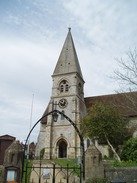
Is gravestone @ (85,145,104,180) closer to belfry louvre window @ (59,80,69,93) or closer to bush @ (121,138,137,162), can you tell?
bush @ (121,138,137,162)

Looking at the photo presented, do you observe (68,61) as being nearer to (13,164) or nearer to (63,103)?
(63,103)

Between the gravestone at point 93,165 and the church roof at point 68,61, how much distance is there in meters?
27.1

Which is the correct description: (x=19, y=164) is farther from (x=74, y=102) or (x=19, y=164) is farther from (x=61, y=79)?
(x=61, y=79)

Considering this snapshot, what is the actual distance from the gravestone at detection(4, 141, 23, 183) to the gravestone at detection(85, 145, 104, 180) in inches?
139

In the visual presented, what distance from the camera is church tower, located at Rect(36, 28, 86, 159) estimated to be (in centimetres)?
3247

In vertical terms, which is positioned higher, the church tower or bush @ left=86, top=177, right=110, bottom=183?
the church tower

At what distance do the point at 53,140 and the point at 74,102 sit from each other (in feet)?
23.1

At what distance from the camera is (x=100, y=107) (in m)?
25.7

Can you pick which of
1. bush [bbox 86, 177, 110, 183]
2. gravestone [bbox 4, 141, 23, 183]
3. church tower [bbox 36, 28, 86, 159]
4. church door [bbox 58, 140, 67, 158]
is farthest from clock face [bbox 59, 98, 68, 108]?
bush [bbox 86, 177, 110, 183]

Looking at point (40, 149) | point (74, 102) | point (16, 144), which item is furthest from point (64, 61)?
point (16, 144)

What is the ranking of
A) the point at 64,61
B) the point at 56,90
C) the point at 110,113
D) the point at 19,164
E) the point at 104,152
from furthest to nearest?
the point at 64,61 → the point at 56,90 → the point at 104,152 → the point at 110,113 → the point at 19,164

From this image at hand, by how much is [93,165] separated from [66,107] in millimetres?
24337

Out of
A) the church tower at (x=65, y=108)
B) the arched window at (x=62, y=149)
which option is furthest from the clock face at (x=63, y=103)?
the arched window at (x=62, y=149)

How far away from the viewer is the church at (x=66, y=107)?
106 ft
